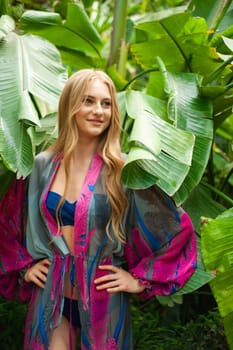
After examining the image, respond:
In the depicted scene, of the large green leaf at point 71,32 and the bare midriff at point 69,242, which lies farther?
the large green leaf at point 71,32

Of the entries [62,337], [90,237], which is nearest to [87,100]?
[90,237]

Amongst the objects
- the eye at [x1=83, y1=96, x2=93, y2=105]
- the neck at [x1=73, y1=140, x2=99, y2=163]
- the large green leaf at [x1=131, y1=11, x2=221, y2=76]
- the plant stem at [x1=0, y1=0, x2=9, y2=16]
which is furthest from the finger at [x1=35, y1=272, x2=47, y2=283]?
the plant stem at [x1=0, y1=0, x2=9, y2=16]

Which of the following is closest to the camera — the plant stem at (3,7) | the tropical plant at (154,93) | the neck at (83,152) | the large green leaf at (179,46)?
the tropical plant at (154,93)

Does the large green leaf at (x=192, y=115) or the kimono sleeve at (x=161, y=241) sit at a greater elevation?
the large green leaf at (x=192, y=115)

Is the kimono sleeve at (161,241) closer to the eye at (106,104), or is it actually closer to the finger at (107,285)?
the finger at (107,285)

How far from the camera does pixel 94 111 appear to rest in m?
2.38

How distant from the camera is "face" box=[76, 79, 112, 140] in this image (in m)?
2.38

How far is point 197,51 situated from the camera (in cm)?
305

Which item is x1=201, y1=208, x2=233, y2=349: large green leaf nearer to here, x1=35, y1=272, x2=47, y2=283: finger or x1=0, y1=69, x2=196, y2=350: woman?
x1=0, y1=69, x2=196, y2=350: woman

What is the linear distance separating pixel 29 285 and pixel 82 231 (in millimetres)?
390

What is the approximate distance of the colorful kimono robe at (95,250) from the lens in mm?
2342

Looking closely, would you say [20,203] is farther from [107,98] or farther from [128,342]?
[128,342]

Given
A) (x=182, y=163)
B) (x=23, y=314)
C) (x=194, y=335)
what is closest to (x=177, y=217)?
(x=182, y=163)

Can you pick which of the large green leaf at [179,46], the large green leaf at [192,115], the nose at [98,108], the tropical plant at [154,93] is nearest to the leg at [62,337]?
the tropical plant at [154,93]
